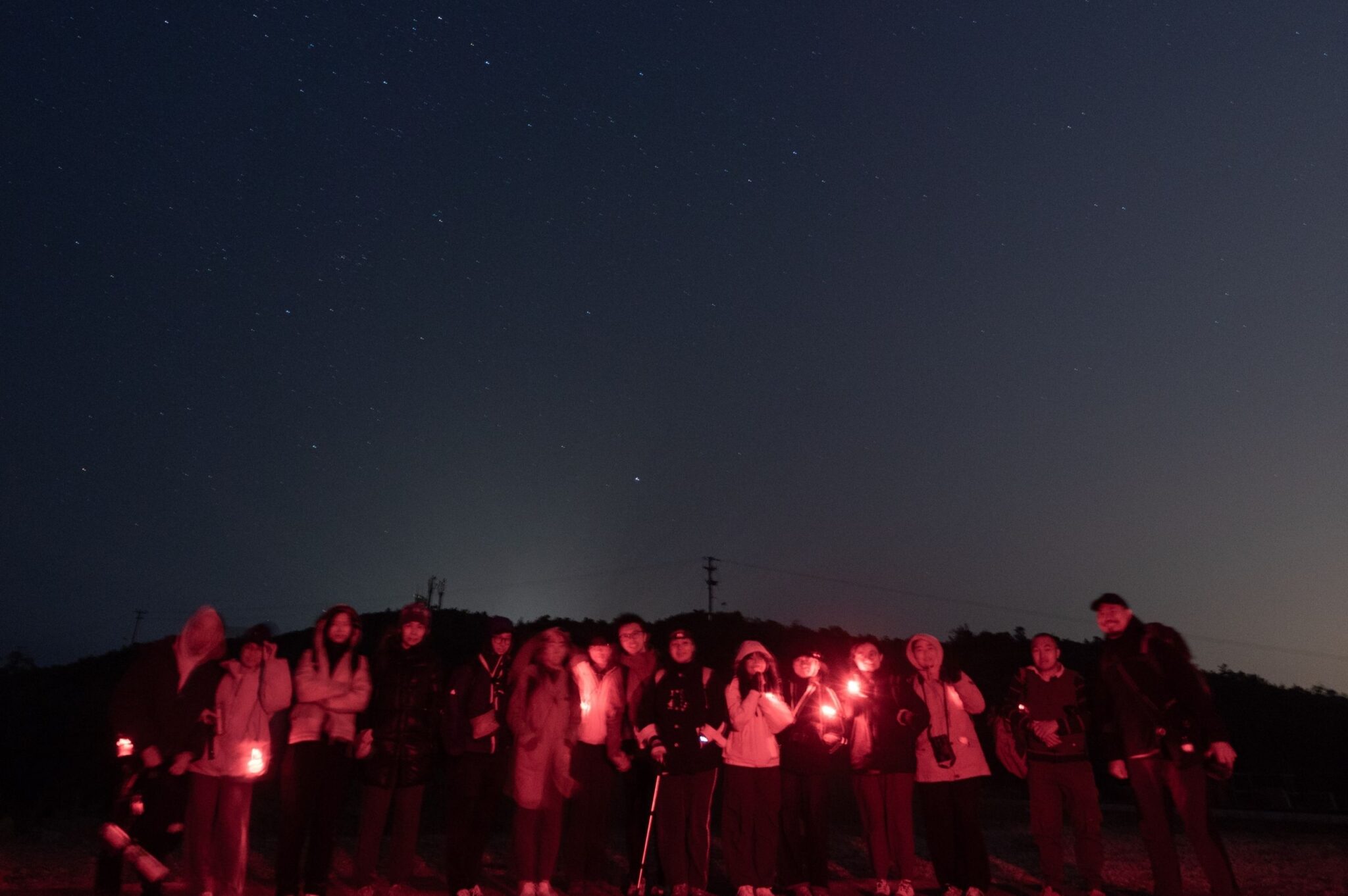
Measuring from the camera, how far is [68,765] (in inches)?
934

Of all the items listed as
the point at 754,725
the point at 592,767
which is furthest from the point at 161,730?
the point at 754,725

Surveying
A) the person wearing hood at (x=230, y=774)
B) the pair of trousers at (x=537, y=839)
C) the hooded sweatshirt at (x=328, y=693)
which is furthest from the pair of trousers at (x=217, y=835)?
the pair of trousers at (x=537, y=839)

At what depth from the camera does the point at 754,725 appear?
647cm

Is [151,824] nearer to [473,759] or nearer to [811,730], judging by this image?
[473,759]

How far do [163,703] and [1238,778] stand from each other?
70.9ft

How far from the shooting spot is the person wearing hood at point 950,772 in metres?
6.33

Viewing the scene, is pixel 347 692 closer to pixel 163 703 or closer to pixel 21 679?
pixel 163 703

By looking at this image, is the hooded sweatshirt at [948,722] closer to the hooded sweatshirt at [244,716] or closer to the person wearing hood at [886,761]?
the person wearing hood at [886,761]

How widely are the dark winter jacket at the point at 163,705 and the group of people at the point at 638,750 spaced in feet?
0.04

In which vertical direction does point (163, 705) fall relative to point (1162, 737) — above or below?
above

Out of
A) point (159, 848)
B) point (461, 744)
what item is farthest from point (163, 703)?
point (461, 744)

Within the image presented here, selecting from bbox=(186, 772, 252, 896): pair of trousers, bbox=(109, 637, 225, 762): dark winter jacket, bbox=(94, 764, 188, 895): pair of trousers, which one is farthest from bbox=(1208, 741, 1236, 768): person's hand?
bbox=(94, 764, 188, 895): pair of trousers

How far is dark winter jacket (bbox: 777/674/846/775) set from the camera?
6625 millimetres

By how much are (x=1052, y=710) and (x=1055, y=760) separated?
1.14ft
